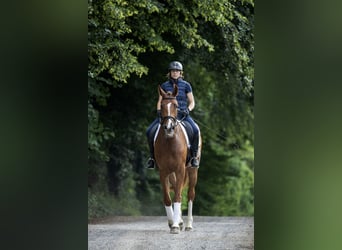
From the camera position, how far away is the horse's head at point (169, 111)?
929cm

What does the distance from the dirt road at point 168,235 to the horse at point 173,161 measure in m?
0.14

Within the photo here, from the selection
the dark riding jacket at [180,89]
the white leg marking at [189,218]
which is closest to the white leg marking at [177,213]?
the white leg marking at [189,218]

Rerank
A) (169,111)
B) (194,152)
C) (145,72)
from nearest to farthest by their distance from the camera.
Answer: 1. (169,111)
2. (194,152)
3. (145,72)

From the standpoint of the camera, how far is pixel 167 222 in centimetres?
950

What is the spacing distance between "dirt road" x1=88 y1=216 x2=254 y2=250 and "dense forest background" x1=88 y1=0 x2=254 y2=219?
1.21ft

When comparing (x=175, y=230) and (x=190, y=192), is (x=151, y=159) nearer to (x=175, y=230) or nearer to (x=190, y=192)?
(x=190, y=192)

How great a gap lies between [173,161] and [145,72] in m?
1.14

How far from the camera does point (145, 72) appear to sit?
9523 mm

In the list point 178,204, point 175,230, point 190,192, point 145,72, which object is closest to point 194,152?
point 190,192

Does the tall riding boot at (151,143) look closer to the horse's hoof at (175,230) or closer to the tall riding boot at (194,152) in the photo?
the tall riding boot at (194,152)

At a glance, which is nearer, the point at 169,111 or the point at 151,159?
the point at 169,111

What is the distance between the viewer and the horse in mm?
9320

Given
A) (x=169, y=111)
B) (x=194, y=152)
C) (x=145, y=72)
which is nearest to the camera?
(x=169, y=111)

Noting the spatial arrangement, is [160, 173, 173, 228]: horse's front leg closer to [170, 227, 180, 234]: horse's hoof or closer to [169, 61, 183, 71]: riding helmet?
[170, 227, 180, 234]: horse's hoof
